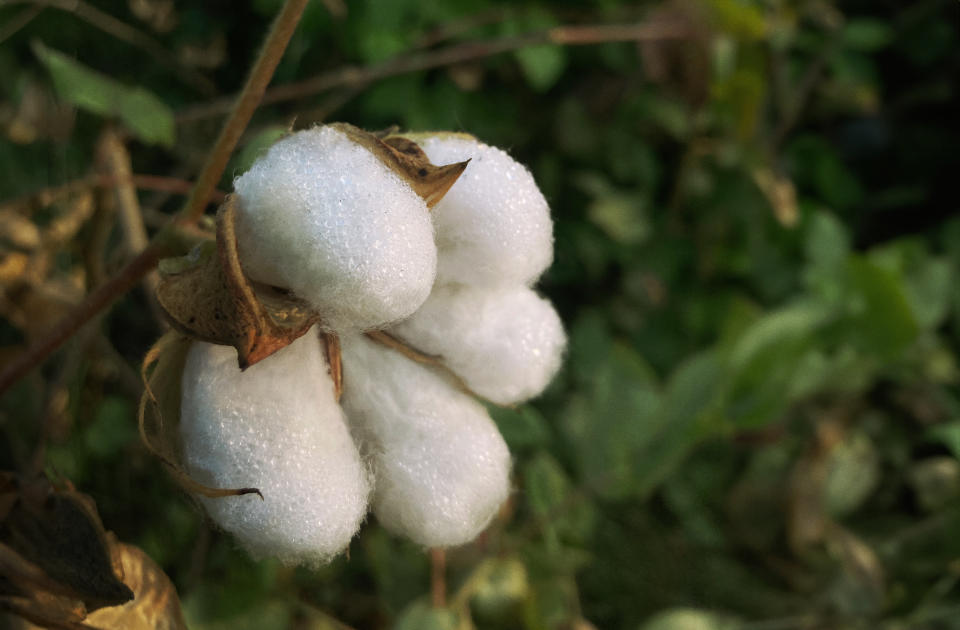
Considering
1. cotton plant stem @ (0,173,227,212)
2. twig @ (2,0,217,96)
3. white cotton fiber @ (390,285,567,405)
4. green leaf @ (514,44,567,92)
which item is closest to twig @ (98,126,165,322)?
cotton plant stem @ (0,173,227,212)

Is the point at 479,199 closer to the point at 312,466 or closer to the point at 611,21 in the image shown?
the point at 312,466

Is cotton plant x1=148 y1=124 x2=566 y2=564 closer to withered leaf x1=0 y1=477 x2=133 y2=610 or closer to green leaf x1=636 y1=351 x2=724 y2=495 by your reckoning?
withered leaf x1=0 y1=477 x2=133 y2=610

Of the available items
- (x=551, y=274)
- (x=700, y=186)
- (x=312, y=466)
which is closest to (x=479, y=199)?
(x=312, y=466)

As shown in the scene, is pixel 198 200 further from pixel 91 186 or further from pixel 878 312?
pixel 878 312

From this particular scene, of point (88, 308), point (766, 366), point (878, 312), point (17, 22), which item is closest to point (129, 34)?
point (17, 22)

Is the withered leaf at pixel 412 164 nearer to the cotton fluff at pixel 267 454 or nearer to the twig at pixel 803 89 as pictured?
the cotton fluff at pixel 267 454
